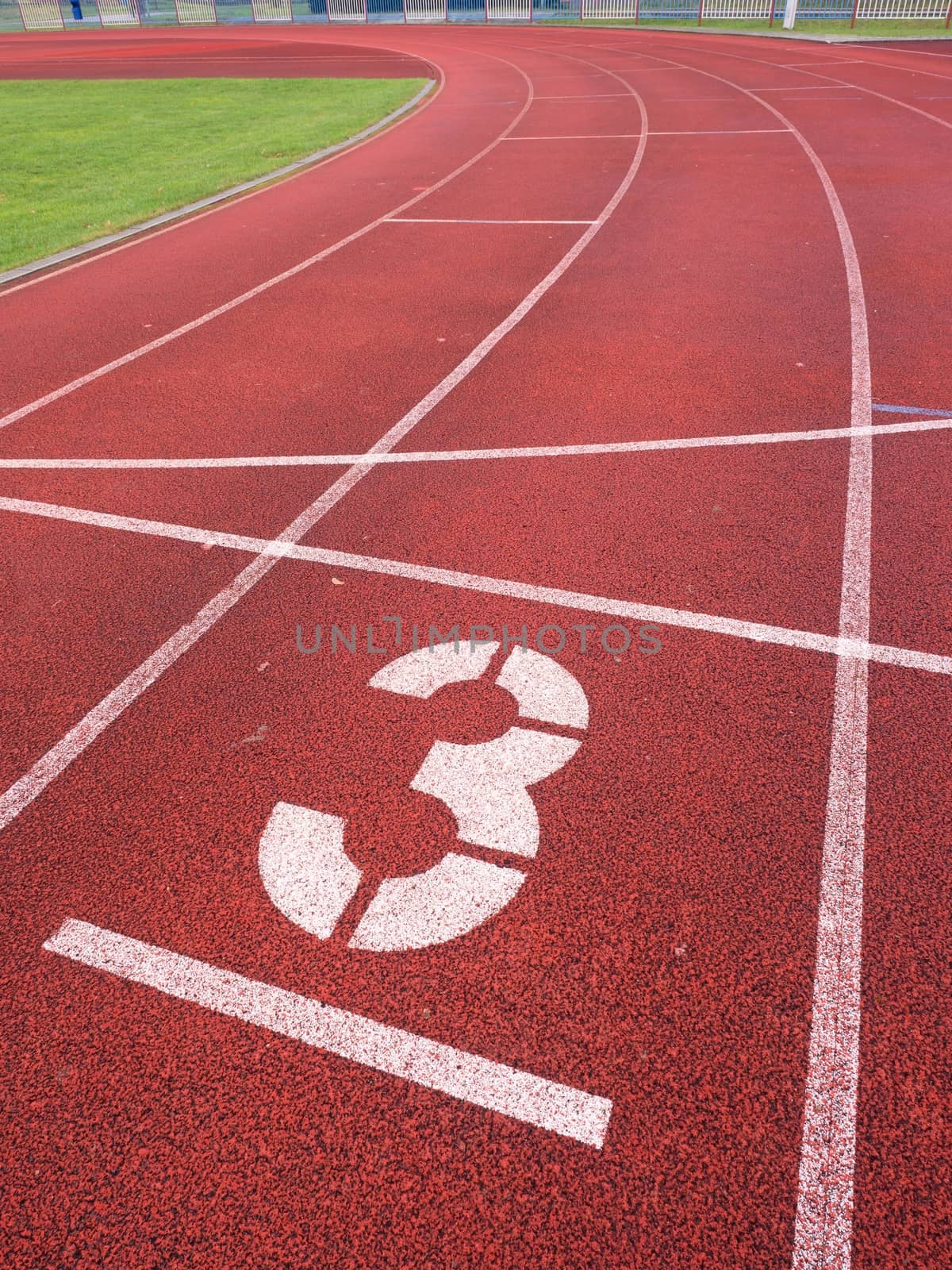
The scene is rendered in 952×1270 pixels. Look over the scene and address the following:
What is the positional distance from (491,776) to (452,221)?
9937mm

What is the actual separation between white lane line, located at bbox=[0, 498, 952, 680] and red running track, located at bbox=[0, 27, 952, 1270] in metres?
0.03

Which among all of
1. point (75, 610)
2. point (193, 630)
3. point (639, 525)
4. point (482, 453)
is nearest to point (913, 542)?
point (639, 525)

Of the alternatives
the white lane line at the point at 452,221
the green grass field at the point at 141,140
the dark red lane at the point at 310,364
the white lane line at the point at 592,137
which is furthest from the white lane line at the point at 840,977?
the white lane line at the point at 592,137

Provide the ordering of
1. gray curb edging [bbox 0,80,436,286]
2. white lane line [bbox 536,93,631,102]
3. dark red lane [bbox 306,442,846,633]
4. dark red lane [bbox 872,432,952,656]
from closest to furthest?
dark red lane [bbox 872,432,952,656], dark red lane [bbox 306,442,846,633], gray curb edging [bbox 0,80,436,286], white lane line [bbox 536,93,631,102]

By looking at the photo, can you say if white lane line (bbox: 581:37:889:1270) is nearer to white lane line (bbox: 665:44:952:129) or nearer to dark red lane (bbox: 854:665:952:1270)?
dark red lane (bbox: 854:665:952:1270)

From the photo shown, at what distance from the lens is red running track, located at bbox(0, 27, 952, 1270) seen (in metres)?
2.38

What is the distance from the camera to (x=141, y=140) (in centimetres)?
1670

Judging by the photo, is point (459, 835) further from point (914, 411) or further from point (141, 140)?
point (141, 140)

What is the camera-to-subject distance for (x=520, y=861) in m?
3.22

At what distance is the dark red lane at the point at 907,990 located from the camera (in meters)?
2.28

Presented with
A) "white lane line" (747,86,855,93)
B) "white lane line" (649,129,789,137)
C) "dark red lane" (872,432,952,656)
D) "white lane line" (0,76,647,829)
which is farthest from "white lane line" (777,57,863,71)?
"dark red lane" (872,432,952,656)

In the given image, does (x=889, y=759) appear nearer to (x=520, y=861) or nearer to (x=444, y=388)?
(x=520, y=861)

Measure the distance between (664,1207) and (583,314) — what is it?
7599mm

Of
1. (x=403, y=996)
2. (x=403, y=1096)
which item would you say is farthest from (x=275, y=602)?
(x=403, y=1096)
